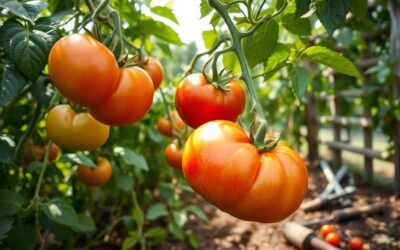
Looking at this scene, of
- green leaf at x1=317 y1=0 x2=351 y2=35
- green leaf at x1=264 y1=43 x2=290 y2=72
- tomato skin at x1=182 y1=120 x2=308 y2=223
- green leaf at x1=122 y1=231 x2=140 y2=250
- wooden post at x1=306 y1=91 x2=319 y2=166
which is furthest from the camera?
wooden post at x1=306 y1=91 x2=319 y2=166

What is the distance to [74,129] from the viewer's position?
66 cm

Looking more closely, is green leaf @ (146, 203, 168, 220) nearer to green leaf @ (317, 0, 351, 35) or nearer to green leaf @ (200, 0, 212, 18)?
green leaf @ (200, 0, 212, 18)

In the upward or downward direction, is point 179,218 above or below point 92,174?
below

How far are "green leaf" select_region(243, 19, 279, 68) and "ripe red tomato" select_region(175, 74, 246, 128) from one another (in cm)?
17

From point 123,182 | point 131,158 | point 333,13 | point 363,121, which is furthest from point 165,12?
point 363,121

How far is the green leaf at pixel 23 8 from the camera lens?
545mm

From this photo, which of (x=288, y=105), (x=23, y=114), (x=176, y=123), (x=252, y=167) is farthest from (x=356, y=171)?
(x=252, y=167)

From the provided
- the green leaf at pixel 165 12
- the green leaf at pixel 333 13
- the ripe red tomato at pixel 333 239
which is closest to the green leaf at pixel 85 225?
the green leaf at pixel 165 12

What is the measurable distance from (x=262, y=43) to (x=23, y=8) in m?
0.41

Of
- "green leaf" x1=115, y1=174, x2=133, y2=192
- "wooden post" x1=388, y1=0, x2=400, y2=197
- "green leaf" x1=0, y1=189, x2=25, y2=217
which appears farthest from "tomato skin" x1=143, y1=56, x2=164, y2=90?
"wooden post" x1=388, y1=0, x2=400, y2=197

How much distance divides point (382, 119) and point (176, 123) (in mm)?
1732

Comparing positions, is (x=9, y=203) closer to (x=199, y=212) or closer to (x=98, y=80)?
(x=98, y=80)

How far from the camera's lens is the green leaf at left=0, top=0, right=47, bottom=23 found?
1.79 feet

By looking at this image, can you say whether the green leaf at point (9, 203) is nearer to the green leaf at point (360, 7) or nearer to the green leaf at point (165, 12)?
the green leaf at point (165, 12)
